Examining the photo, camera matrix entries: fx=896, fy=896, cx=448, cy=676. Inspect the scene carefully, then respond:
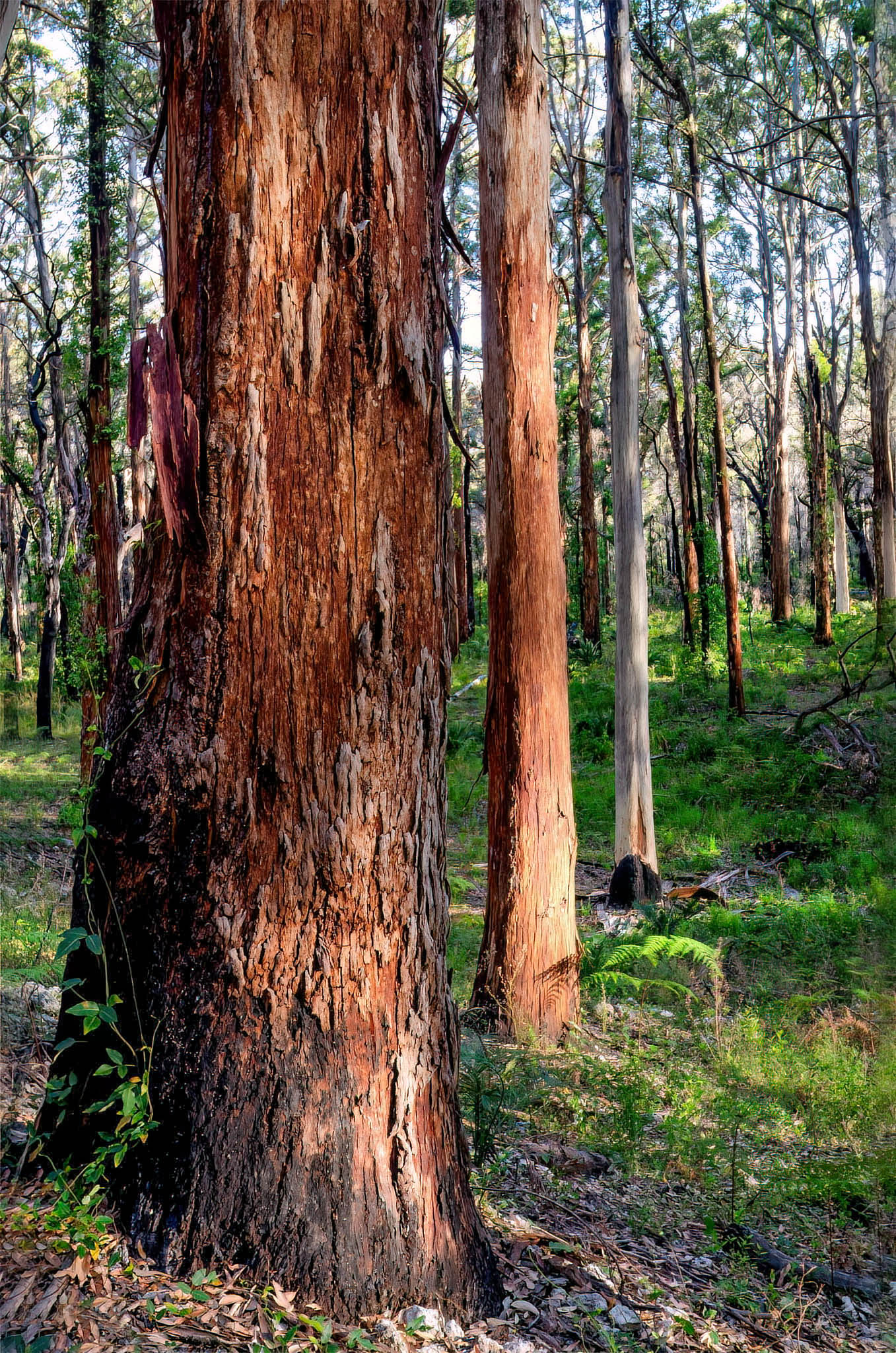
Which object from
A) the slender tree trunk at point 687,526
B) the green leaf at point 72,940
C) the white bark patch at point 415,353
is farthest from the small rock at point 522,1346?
the slender tree trunk at point 687,526

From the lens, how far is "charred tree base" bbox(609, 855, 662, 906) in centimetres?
749

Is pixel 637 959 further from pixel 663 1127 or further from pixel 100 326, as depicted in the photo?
pixel 100 326

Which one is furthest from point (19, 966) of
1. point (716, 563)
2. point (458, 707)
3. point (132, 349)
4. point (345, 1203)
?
point (716, 563)

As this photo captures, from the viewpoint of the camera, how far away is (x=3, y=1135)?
204 centimetres

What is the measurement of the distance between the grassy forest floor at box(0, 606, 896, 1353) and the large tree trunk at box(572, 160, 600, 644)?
1032cm

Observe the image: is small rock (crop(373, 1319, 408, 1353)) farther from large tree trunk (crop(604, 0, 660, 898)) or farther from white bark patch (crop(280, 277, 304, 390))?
large tree trunk (crop(604, 0, 660, 898))

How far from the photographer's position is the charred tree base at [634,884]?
24.6ft

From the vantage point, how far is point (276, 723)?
185cm

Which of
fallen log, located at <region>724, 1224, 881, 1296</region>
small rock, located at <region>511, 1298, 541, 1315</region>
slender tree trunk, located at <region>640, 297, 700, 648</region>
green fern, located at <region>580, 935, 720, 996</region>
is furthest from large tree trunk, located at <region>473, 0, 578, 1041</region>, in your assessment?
slender tree trunk, located at <region>640, 297, 700, 648</region>

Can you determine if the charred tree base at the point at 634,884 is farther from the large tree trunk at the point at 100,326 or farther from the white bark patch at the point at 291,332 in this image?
the white bark patch at the point at 291,332

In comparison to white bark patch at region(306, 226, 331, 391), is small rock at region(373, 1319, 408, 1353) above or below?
below

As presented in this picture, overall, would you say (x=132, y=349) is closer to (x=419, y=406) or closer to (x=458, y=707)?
(x=419, y=406)

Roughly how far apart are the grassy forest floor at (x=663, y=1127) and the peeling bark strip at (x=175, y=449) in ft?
2.42

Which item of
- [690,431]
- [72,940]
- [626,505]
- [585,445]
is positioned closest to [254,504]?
[72,940]
